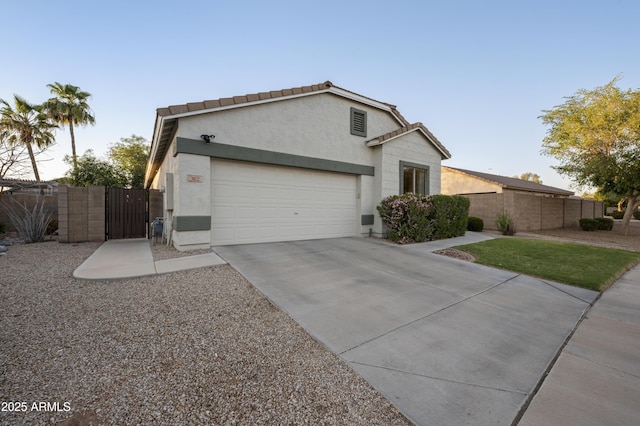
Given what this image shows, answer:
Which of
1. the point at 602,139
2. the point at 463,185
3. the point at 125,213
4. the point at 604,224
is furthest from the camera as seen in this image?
the point at 463,185

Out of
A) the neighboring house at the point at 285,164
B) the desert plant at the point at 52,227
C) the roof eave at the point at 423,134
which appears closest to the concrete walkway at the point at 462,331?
the neighboring house at the point at 285,164

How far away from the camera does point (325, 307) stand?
3.83 metres

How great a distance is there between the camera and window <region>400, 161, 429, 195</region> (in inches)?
446

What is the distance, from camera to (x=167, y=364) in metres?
2.42

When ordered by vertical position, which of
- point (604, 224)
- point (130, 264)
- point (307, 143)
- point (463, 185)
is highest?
point (307, 143)

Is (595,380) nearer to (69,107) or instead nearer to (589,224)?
(589,224)

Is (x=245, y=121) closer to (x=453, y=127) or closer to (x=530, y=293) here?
(x=530, y=293)

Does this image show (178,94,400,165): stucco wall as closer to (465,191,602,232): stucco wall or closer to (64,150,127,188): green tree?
(465,191,602,232): stucco wall

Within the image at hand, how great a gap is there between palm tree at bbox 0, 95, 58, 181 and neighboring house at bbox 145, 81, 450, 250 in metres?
11.1

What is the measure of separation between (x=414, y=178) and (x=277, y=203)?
22.2 ft

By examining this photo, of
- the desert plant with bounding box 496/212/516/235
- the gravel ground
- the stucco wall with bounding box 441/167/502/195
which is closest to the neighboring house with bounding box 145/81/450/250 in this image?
the gravel ground

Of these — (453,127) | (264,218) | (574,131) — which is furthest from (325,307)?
(574,131)

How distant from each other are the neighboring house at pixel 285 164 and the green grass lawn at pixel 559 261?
164 inches

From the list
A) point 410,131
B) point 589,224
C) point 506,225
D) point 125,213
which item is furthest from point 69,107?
point 589,224
